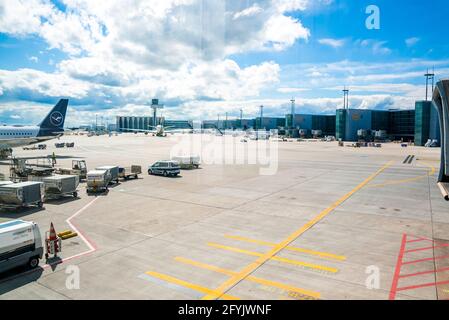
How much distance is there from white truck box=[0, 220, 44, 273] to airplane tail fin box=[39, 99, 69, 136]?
57278mm

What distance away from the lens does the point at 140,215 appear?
23391mm

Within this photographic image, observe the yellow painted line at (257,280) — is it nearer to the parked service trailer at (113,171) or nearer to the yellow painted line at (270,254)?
the yellow painted line at (270,254)

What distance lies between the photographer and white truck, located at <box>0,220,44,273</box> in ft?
43.7

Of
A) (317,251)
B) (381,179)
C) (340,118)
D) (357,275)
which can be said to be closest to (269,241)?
(317,251)

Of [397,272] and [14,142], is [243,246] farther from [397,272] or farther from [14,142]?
[14,142]

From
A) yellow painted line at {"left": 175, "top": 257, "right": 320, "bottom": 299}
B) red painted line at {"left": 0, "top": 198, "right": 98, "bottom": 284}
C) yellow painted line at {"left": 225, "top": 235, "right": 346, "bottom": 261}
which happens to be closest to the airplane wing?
red painted line at {"left": 0, "top": 198, "right": 98, "bottom": 284}

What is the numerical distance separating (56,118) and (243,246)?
62359 millimetres

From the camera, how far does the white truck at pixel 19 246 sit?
1333cm

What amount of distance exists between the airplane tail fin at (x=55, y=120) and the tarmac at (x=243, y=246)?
131 feet

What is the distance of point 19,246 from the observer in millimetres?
13969

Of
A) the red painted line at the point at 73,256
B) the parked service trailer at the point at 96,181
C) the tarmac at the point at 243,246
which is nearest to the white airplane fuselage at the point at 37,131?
the tarmac at the point at 243,246

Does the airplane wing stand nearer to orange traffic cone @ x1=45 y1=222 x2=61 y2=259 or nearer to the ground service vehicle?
the ground service vehicle

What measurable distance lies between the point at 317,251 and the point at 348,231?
4.68m

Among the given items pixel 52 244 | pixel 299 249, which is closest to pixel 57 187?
pixel 52 244
